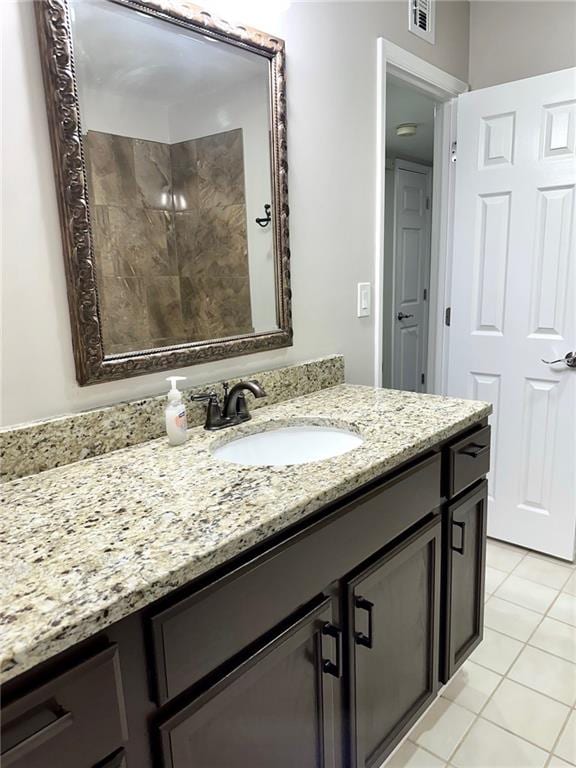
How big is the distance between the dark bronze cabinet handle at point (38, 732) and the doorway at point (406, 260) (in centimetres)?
359

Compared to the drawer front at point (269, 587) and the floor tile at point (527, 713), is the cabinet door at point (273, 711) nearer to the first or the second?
the drawer front at point (269, 587)

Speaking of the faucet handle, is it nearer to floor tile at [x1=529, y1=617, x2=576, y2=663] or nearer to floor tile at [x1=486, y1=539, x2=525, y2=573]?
floor tile at [x1=529, y1=617, x2=576, y2=663]

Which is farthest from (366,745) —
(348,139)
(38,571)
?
(348,139)

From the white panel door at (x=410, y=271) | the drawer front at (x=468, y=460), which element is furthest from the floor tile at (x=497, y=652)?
the white panel door at (x=410, y=271)

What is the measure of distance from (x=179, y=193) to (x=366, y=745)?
140 cm

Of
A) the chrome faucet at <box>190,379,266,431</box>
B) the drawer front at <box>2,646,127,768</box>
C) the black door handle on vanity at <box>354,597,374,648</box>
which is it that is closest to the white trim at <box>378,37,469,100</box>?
the chrome faucet at <box>190,379,266,431</box>

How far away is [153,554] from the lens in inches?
29.1

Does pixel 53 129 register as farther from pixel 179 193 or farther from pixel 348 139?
pixel 348 139

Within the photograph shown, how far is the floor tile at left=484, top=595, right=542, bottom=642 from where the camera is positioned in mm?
1907

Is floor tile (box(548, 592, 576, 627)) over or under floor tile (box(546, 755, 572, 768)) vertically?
under

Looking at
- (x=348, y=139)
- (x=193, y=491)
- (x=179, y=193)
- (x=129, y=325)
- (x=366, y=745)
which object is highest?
(x=348, y=139)

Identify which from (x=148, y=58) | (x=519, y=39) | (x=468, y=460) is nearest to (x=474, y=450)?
(x=468, y=460)

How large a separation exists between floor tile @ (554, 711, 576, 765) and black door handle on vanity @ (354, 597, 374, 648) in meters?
0.79

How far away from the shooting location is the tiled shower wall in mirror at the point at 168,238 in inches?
46.4
